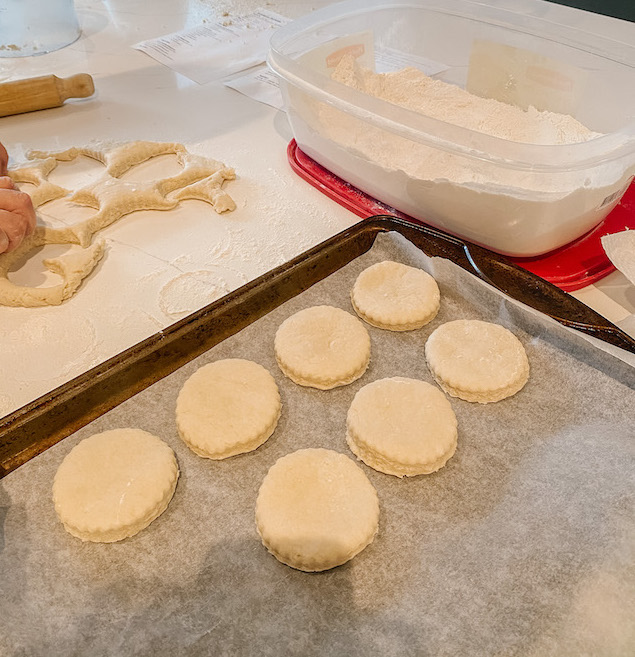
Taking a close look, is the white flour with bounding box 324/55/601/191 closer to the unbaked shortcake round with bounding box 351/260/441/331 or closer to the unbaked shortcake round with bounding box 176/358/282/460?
the unbaked shortcake round with bounding box 351/260/441/331

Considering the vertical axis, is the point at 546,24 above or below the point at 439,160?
above

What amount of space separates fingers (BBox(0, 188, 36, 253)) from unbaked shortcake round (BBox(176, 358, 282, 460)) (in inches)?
23.2

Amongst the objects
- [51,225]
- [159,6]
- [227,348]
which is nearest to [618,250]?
[227,348]

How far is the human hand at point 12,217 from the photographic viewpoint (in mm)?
1342

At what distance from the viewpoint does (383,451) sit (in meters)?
1.08

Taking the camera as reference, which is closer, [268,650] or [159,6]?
[268,650]

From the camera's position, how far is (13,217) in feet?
4.44

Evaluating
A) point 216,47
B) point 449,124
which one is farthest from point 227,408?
point 216,47

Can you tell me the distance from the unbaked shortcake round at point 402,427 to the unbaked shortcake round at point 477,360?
0.05 metres

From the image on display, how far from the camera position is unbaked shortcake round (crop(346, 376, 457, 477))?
1.08 metres

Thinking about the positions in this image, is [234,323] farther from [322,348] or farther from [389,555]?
[389,555]

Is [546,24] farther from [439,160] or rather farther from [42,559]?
[42,559]

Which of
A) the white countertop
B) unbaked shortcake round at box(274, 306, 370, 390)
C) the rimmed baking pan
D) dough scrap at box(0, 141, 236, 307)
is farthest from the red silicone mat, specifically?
unbaked shortcake round at box(274, 306, 370, 390)

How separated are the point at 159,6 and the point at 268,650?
312cm
